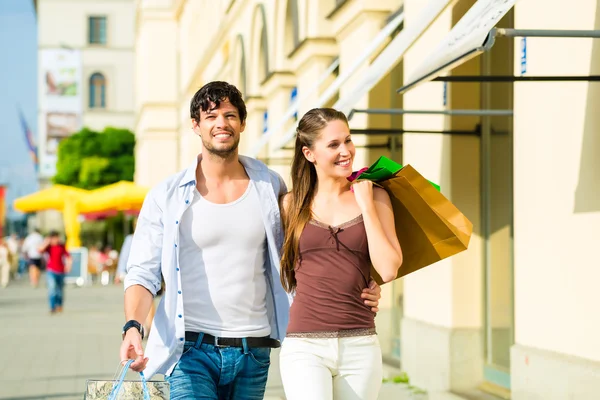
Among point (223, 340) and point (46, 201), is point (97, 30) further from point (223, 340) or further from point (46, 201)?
point (223, 340)

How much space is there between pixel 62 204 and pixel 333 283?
111 feet

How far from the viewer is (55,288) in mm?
22609

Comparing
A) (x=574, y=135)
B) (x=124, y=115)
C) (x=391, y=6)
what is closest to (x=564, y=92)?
(x=574, y=135)

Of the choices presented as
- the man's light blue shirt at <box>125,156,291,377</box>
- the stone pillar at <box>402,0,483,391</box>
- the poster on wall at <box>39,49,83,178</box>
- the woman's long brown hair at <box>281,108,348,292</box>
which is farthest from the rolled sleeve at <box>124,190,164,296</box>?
the poster on wall at <box>39,49,83,178</box>

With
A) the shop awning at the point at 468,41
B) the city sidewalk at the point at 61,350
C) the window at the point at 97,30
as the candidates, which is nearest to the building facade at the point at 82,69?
the window at the point at 97,30

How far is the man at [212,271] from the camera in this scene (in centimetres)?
432

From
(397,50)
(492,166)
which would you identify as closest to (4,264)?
(492,166)

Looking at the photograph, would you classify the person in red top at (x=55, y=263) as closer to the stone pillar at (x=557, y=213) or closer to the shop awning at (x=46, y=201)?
the shop awning at (x=46, y=201)

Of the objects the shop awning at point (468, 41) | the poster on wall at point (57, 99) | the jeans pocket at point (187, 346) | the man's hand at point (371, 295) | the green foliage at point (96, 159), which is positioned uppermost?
the poster on wall at point (57, 99)

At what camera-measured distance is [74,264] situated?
3603cm

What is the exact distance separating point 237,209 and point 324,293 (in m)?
0.53

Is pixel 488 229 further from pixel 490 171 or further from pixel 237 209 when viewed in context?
pixel 237 209

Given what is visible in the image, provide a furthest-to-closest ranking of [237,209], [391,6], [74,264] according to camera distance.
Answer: [74,264] → [391,6] → [237,209]

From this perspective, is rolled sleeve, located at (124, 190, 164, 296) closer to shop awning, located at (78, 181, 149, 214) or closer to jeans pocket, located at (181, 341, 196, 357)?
jeans pocket, located at (181, 341, 196, 357)
